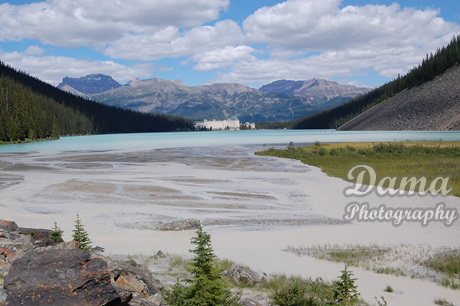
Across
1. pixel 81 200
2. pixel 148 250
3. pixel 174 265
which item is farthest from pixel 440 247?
pixel 81 200

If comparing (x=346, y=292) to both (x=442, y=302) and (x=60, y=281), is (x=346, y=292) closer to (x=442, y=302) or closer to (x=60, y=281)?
(x=442, y=302)

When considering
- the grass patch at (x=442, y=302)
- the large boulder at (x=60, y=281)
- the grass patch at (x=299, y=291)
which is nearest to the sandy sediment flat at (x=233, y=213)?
the grass patch at (x=442, y=302)

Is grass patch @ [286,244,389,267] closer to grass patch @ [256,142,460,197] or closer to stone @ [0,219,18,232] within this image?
stone @ [0,219,18,232]

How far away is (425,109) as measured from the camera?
163375mm

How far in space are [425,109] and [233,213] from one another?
535 ft

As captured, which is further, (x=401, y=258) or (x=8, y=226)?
(x=8, y=226)

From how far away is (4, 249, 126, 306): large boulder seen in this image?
22.1 feet

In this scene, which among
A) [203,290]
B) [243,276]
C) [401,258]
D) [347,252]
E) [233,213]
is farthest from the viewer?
[233,213]

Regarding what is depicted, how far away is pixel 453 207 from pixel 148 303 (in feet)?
69.4

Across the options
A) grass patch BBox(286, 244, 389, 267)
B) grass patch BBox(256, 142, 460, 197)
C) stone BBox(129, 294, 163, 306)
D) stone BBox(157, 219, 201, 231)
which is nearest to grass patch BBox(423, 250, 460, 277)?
grass patch BBox(286, 244, 389, 267)

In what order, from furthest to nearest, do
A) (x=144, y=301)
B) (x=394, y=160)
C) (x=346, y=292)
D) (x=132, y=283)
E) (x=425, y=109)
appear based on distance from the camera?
1. (x=425, y=109)
2. (x=394, y=160)
3. (x=346, y=292)
4. (x=132, y=283)
5. (x=144, y=301)

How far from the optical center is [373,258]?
14.7 metres

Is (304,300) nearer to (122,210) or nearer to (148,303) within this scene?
(148,303)

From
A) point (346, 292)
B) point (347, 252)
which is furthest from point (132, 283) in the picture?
point (347, 252)
